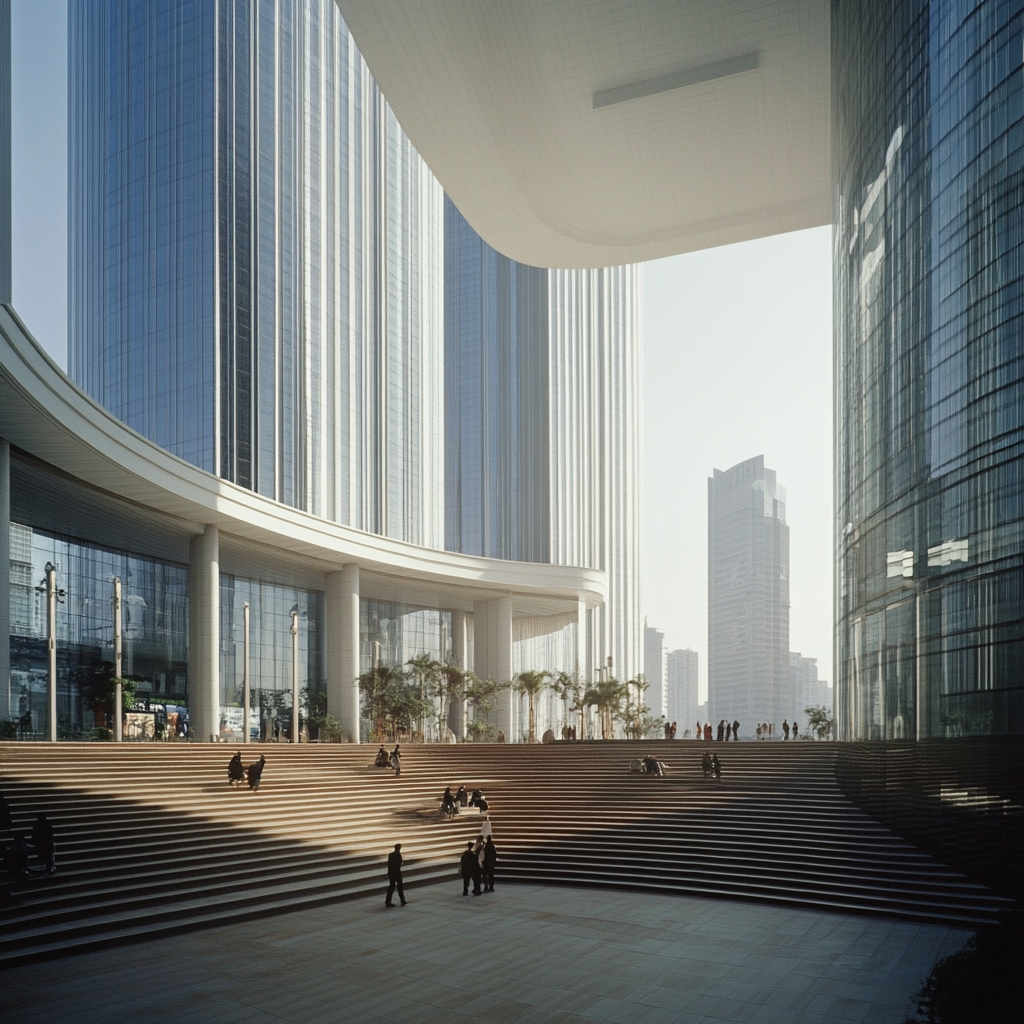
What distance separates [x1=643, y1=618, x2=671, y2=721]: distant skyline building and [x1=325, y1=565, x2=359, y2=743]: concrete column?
5546 inches

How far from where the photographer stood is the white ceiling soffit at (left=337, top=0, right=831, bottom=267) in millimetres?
28469

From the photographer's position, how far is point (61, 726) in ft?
141

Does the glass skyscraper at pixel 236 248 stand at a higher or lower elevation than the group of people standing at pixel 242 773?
higher

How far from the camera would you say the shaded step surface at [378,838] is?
57.9 feet

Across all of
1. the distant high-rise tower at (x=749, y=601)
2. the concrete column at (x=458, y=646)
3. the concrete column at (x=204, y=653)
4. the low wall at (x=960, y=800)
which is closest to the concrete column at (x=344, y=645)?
the concrete column at (x=204, y=653)

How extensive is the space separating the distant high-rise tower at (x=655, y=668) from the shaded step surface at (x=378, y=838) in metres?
157

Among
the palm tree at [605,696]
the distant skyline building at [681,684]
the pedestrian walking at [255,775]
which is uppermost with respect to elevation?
the pedestrian walking at [255,775]

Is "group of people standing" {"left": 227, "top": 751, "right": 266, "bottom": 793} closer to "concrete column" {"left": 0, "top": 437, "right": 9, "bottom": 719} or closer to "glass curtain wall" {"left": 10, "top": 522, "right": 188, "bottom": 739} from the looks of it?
"concrete column" {"left": 0, "top": 437, "right": 9, "bottom": 719}

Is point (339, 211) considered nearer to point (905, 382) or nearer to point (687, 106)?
point (687, 106)

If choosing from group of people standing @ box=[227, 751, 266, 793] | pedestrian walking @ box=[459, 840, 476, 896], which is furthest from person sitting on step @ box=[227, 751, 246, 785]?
pedestrian walking @ box=[459, 840, 476, 896]

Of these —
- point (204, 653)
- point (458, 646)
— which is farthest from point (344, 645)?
point (458, 646)

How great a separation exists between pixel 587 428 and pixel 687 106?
328 ft

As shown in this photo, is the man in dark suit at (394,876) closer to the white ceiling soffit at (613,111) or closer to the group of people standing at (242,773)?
the group of people standing at (242,773)

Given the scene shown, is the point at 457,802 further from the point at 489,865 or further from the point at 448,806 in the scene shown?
the point at 489,865
